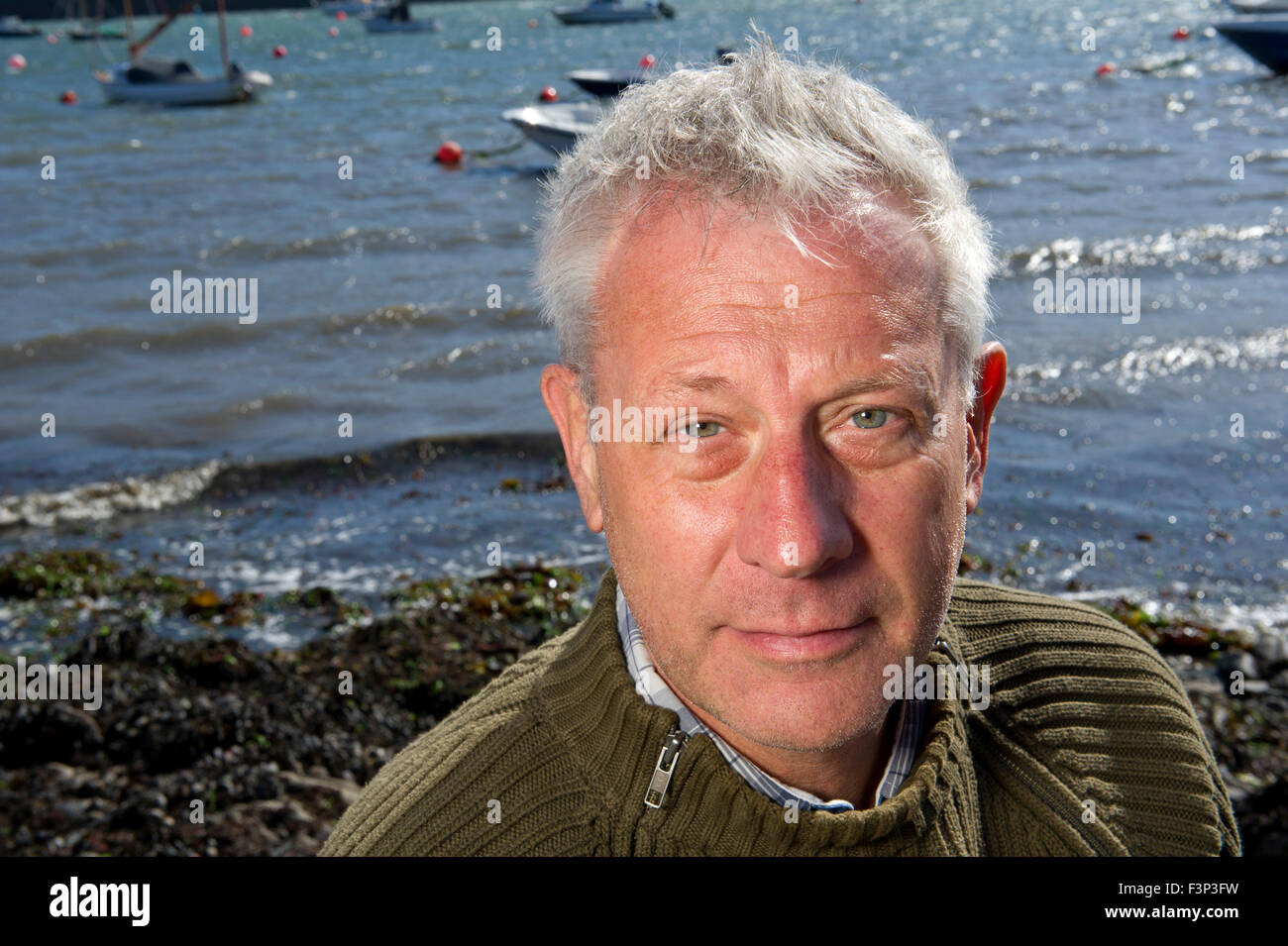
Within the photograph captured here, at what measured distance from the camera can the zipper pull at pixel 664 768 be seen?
2.16m

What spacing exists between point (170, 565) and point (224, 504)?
1494 millimetres

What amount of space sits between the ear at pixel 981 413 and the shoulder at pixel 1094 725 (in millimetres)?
427

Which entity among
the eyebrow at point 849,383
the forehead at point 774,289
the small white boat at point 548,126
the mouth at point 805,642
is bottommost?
the small white boat at point 548,126

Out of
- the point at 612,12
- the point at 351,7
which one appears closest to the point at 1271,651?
the point at 612,12

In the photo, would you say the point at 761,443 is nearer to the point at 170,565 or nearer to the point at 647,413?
the point at 647,413

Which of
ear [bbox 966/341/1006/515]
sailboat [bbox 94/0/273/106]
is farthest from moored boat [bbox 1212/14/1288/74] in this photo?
ear [bbox 966/341/1006/515]

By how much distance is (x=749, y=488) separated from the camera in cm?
210

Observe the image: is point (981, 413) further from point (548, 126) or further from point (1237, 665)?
point (548, 126)

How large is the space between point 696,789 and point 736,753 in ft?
0.50

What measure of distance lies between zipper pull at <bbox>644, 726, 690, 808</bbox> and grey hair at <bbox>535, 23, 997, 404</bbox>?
66 cm

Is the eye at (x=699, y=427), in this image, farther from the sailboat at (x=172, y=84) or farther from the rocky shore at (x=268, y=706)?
the sailboat at (x=172, y=84)

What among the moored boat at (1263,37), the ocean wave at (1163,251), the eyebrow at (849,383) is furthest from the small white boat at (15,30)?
the eyebrow at (849,383)
